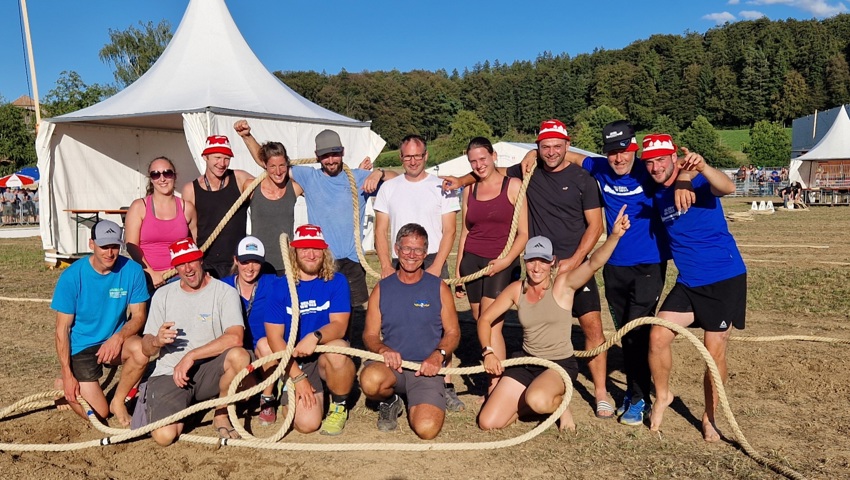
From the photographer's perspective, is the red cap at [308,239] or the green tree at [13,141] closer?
the red cap at [308,239]

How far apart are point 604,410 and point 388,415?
141cm

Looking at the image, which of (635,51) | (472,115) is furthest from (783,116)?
(472,115)

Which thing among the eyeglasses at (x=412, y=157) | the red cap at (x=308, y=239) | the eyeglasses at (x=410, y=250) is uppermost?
the eyeglasses at (x=412, y=157)

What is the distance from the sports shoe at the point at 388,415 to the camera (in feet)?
13.9

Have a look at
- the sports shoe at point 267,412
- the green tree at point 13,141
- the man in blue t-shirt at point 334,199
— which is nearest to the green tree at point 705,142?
the green tree at point 13,141

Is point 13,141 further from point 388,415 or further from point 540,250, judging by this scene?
point 540,250

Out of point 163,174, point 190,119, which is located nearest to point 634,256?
point 163,174

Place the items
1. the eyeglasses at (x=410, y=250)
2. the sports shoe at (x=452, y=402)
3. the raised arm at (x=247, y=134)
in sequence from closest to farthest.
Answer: the eyeglasses at (x=410, y=250) → the sports shoe at (x=452, y=402) → the raised arm at (x=247, y=134)

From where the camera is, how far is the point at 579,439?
398 cm

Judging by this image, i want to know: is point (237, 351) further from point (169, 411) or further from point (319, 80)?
point (319, 80)

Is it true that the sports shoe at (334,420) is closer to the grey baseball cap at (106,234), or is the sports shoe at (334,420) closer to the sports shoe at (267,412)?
the sports shoe at (267,412)

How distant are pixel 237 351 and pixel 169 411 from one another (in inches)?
20.5

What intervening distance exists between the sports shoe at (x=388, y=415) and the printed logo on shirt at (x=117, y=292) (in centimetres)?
179

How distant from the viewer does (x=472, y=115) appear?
214ft
